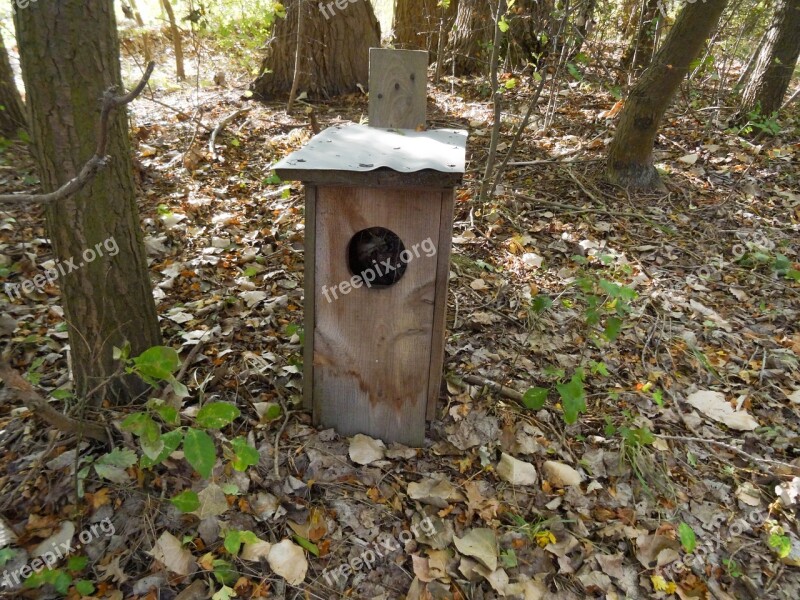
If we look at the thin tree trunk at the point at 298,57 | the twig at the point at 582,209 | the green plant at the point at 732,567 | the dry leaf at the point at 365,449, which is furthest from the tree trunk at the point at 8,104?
the green plant at the point at 732,567

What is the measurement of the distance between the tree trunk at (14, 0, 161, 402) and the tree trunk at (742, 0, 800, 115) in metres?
6.12

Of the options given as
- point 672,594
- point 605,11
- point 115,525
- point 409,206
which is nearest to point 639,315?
point 672,594

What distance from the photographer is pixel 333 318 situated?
2.13 metres

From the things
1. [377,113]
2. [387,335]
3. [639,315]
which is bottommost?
[639,315]

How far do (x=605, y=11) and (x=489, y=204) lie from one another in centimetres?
447

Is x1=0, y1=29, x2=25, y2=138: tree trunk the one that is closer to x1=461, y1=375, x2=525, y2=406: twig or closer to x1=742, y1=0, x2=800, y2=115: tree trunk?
x1=461, y1=375, x2=525, y2=406: twig

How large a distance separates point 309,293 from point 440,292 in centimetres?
53

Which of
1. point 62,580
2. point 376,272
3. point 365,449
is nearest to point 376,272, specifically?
point 376,272

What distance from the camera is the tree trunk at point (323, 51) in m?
5.81

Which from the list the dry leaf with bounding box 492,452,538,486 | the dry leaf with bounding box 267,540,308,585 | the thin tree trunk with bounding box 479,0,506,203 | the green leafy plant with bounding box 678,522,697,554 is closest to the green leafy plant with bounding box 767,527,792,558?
the green leafy plant with bounding box 678,522,697,554

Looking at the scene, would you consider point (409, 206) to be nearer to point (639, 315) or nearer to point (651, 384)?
point (651, 384)

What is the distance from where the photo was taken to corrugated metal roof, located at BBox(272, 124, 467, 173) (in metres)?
1.75

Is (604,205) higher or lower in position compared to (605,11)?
lower

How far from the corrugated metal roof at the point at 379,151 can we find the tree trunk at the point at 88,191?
636mm
